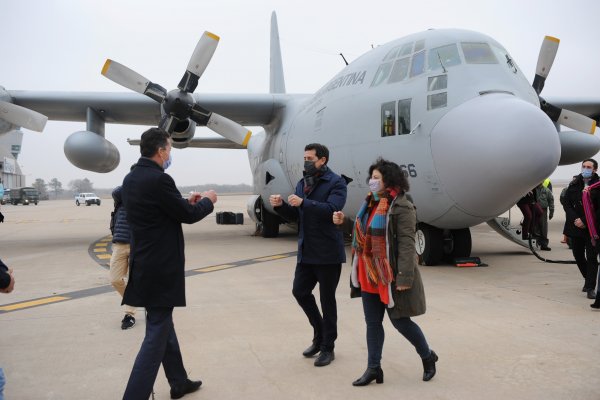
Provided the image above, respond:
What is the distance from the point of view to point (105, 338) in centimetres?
529

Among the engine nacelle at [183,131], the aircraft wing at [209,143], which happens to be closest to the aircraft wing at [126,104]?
the engine nacelle at [183,131]

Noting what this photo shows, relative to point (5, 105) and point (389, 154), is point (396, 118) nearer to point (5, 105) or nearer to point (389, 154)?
point (389, 154)

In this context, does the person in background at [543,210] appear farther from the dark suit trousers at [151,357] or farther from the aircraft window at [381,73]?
the dark suit trousers at [151,357]

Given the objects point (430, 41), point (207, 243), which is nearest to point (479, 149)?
point (430, 41)

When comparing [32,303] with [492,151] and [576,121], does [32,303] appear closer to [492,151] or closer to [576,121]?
[492,151]

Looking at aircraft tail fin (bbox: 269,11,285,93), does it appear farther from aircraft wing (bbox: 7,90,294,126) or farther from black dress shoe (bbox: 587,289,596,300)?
black dress shoe (bbox: 587,289,596,300)

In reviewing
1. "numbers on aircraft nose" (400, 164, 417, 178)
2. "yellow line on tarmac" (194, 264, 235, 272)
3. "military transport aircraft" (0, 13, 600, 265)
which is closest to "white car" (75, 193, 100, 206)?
"military transport aircraft" (0, 13, 600, 265)

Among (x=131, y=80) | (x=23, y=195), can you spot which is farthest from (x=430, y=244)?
(x=23, y=195)

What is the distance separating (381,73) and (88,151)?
27.4 feet

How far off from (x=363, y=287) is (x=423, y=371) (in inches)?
32.8

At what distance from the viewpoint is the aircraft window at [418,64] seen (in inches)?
→ 354

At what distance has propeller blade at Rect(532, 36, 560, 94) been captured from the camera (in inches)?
452

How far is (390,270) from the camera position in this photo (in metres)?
3.89

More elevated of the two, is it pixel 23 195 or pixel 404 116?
pixel 404 116
